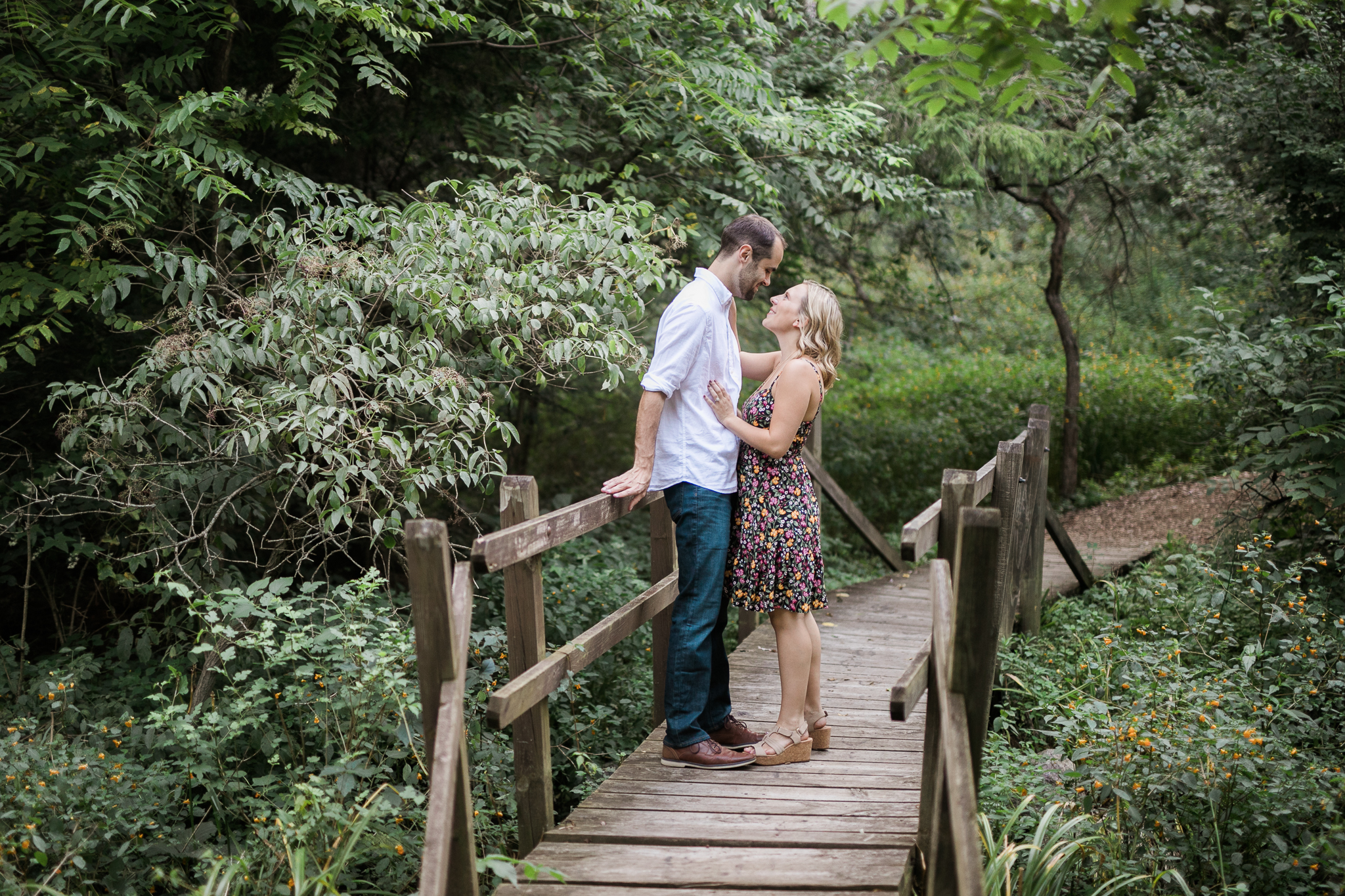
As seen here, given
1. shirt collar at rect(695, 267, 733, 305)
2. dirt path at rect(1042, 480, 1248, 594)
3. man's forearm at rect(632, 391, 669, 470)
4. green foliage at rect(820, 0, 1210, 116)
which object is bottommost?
dirt path at rect(1042, 480, 1248, 594)

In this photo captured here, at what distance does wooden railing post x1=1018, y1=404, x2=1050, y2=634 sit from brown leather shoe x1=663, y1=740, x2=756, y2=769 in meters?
3.05

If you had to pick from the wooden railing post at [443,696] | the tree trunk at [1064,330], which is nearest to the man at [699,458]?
the wooden railing post at [443,696]

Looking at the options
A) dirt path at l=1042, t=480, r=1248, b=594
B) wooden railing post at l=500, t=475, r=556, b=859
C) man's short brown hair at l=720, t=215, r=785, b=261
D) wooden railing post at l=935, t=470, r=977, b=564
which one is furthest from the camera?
dirt path at l=1042, t=480, r=1248, b=594

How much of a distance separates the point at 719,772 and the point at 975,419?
10.3 metres

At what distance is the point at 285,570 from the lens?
6109 millimetres

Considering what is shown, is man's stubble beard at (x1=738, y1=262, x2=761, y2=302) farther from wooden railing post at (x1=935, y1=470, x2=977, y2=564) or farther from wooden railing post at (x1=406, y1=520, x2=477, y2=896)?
wooden railing post at (x1=406, y1=520, x2=477, y2=896)

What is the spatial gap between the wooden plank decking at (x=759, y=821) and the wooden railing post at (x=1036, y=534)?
1.69 metres

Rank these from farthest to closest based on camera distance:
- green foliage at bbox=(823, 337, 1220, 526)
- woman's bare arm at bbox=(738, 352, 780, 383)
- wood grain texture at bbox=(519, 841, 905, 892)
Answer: green foliage at bbox=(823, 337, 1220, 526) < woman's bare arm at bbox=(738, 352, 780, 383) < wood grain texture at bbox=(519, 841, 905, 892)

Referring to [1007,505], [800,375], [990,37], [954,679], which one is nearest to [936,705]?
[954,679]

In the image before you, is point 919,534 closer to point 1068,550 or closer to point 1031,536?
point 1031,536

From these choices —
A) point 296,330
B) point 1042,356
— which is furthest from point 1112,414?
point 296,330

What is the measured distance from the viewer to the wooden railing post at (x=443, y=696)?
2566mm

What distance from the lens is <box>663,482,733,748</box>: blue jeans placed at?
3824mm

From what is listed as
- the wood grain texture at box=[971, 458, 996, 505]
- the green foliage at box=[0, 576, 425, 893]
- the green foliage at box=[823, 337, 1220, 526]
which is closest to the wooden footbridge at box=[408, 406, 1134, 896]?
the green foliage at box=[0, 576, 425, 893]
